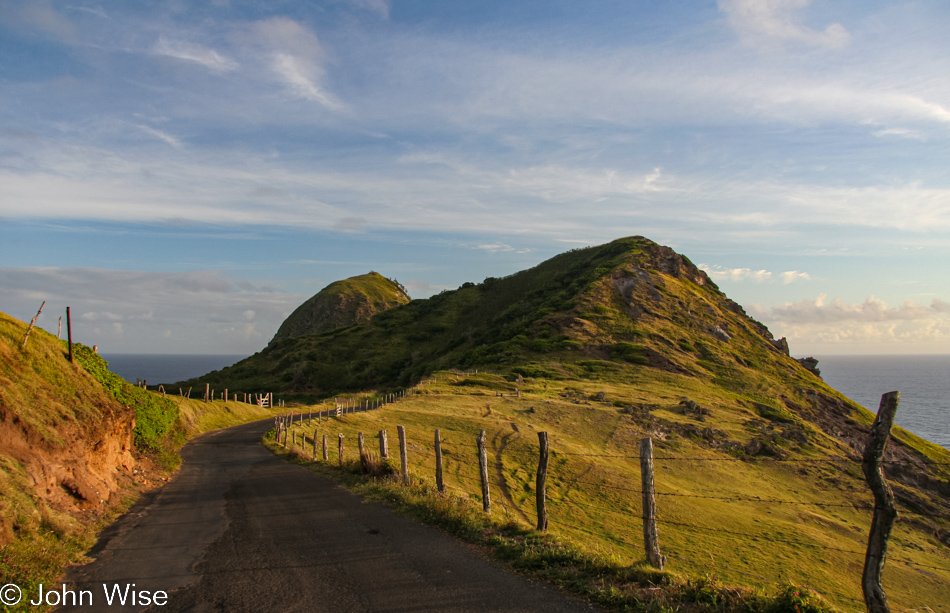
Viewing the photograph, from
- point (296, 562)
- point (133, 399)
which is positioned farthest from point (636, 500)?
point (133, 399)

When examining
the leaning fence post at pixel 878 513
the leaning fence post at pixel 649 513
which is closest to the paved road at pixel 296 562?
the leaning fence post at pixel 649 513

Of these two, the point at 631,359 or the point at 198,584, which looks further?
the point at 631,359

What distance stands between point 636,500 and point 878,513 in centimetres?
1910

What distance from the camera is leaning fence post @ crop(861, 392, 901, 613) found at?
643 cm

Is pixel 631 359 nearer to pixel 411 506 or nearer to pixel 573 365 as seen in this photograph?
pixel 573 365

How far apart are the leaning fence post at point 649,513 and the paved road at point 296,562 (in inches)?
81.1

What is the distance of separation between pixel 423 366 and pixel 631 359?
36280mm

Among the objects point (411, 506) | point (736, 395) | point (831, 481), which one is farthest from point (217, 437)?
point (736, 395)

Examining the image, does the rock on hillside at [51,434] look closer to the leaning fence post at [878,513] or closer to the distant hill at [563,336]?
the leaning fence post at [878,513]

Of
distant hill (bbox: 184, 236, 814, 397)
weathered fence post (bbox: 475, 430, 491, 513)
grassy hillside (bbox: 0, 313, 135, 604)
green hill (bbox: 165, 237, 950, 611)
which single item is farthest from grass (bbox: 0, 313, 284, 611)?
distant hill (bbox: 184, 236, 814, 397)

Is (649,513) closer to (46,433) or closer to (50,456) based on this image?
(50,456)

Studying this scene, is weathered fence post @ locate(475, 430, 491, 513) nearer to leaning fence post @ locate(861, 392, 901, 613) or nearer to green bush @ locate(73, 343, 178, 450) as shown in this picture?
leaning fence post @ locate(861, 392, 901, 613)

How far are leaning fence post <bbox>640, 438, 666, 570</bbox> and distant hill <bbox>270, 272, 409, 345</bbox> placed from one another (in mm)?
136618

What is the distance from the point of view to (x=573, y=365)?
2271 inches
